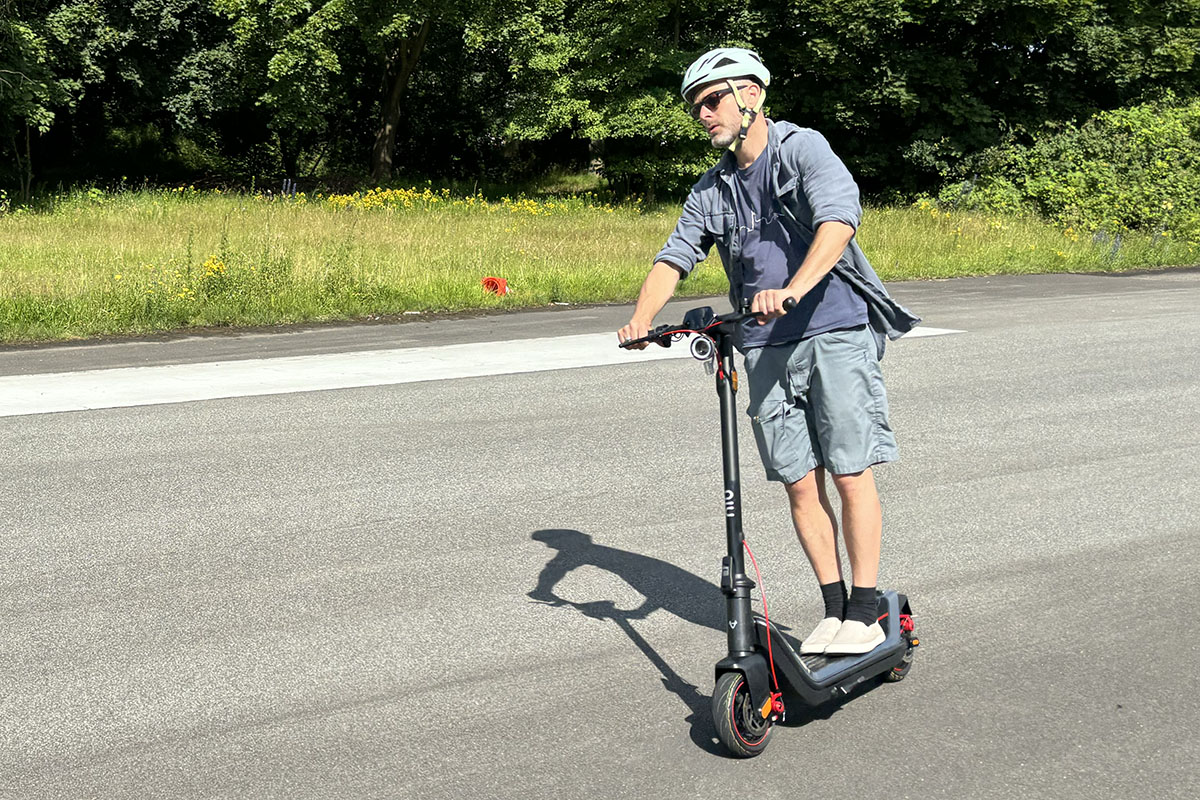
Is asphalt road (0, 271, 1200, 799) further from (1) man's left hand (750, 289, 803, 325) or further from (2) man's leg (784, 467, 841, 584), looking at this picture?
(1) man's left hand (750, 289, 803, 325)

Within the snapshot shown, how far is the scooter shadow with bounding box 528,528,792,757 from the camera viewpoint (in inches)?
164

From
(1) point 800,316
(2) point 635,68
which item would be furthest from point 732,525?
(2) point 635,68

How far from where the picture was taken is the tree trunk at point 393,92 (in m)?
38.9

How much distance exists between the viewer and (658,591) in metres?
5.10

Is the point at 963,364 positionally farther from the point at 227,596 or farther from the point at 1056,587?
the point at 227,596

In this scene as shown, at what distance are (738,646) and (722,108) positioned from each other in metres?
1.55

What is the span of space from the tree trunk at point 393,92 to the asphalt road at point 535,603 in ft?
104

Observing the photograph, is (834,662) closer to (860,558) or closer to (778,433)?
(860,558)

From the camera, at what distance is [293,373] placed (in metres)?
10.0

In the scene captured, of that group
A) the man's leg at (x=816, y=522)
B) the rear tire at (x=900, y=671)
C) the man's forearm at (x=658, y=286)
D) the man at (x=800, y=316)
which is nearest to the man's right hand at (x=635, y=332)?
the man at (x=800, y=316)

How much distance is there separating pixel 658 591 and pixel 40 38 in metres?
30.4

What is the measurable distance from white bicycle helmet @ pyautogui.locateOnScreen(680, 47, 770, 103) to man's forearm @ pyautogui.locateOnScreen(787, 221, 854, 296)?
0.47 metres

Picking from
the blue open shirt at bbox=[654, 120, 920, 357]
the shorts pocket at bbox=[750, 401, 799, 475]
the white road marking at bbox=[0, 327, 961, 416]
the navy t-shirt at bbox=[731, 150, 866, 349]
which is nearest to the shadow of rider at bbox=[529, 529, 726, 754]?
the shorts pocket at bbox=[750, 401, 799, 475]

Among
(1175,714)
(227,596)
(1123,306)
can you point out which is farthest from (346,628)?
(1123,306)
